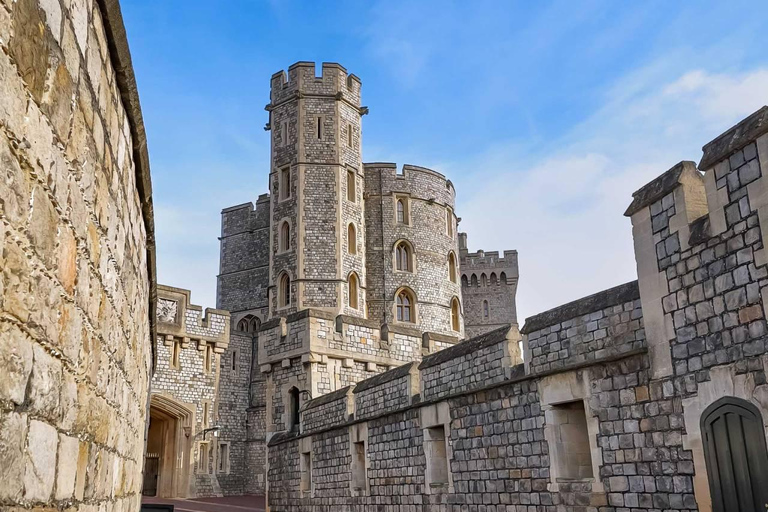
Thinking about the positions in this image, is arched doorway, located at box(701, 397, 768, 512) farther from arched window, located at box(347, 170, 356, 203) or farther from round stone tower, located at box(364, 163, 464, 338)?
round stone tower, located at box(364, 163, 464, 338)

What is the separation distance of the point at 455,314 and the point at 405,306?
3233 millimetres

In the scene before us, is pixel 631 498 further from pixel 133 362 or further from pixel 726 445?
pixel 133 362

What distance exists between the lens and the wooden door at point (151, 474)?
917 inches

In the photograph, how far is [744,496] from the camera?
223 inches

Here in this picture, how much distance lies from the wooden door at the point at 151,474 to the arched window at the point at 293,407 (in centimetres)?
868

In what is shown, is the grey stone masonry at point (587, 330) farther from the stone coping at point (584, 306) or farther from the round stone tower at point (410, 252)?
the round stone tower at point (410, 252)

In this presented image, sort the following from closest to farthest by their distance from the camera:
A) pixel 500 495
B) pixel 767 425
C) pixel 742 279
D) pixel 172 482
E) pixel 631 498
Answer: pixel 767 425 → pixel 742 279 → pixel 631 498 → pixel 500 495 → pixel 172 482

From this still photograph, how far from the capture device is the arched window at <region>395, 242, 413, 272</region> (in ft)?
107

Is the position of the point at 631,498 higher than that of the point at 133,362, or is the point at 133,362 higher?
the point at 133,362

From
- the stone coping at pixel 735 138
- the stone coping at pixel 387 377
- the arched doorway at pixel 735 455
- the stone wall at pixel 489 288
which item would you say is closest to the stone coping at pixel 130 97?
the stone coping at pixel 735 138

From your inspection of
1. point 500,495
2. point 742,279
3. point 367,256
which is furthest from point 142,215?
point 367,256

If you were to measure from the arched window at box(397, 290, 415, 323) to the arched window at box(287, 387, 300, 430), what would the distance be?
15491 millimetres

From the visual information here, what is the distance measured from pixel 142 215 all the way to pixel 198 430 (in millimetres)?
20307

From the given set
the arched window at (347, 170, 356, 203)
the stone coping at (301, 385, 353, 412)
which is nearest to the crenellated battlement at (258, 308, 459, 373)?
the stone coping at (301, 385, 353, 412)
